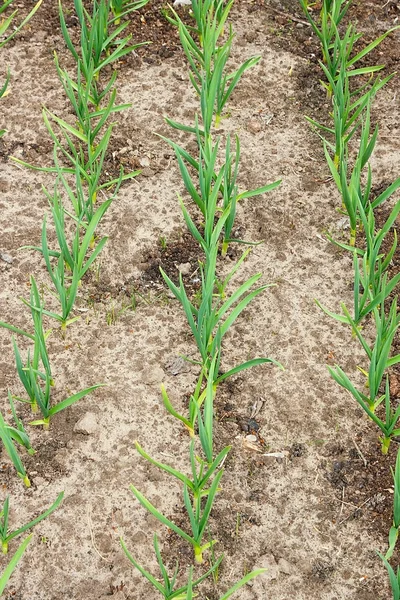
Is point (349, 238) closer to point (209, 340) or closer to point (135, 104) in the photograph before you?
point (209, 340)

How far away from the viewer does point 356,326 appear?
2.58 metres

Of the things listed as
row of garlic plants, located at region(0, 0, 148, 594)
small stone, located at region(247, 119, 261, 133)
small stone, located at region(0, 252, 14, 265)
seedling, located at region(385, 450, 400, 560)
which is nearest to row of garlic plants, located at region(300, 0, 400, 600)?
seedling, located at region(385, 450, 400, 560)

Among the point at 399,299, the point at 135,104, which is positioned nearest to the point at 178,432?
the point at 399,299

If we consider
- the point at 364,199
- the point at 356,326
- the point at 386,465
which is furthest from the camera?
the point at 364,199

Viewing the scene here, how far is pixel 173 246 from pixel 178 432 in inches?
28.9

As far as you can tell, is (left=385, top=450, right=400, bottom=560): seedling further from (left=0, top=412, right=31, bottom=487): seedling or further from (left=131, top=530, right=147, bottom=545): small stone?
(left=0, top=412, right=31, bottom=487): seedling

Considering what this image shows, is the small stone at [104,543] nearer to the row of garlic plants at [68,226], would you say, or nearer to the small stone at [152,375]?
the row of garlic plants at [68,226]

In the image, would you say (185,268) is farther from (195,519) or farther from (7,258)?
(195,519)

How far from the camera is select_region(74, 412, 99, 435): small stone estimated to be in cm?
246

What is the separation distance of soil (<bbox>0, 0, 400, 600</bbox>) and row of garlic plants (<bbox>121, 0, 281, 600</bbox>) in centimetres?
→ 5

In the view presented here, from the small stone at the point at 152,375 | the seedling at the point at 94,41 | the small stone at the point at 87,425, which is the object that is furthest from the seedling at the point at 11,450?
the seedling at the point at 94,41

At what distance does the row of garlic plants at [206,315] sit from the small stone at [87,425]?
6.8 inches

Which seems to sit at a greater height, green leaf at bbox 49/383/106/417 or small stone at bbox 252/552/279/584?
green leaf at bbox 49/383/106/417

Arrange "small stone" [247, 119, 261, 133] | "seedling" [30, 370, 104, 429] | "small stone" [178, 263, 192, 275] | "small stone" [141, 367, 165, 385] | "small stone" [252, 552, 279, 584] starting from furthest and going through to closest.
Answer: "small stone" [247, 119, 261, 133], "small stone" [178, 263, 192, 275], "small stone" [141, 367, 165, 385], "seedling" [30, 370, 104, 429], "small stone" [252, 552, 279, 584]
